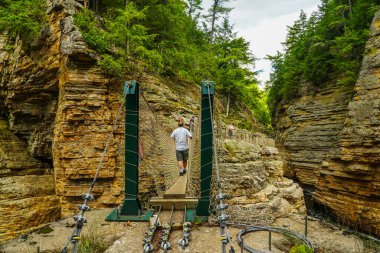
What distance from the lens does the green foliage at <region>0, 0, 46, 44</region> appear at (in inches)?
366

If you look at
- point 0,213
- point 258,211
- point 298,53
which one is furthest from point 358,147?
point 0,213

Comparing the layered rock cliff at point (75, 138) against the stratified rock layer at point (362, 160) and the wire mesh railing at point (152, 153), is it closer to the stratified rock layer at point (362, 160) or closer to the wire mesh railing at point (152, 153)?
the wire mesh railing at point (152, 153)

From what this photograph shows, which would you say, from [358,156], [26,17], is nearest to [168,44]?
[26,17]

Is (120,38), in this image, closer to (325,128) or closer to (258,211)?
(258,211)

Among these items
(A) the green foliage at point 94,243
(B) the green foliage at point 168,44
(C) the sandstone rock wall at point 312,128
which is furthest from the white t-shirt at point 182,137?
(C) the sandstone rock wall at point 312,128

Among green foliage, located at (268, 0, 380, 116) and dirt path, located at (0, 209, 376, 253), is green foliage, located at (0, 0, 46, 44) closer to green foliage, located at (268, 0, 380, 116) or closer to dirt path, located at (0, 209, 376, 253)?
dirt path, located at (0, 209, 376, 253)

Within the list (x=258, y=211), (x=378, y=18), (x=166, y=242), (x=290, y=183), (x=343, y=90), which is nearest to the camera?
(x=166, y=242)

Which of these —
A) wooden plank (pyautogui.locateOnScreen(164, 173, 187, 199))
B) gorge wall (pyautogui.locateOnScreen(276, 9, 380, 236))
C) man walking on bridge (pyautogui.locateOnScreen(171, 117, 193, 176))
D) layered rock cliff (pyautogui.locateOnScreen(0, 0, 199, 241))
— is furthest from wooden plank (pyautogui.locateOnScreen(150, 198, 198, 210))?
gorge wall (pyautogui.locateOnScreen(276, 9, 380, 236))

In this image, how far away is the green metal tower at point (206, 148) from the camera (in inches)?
160

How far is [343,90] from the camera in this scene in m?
14.3

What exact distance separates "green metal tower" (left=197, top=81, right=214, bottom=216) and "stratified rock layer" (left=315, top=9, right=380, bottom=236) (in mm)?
7213

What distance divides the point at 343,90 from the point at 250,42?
683cm

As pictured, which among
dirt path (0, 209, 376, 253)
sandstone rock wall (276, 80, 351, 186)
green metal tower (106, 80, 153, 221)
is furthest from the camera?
sandstone rock wall (276, 80, 351, 186)

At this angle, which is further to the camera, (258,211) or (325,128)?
(325,128)
